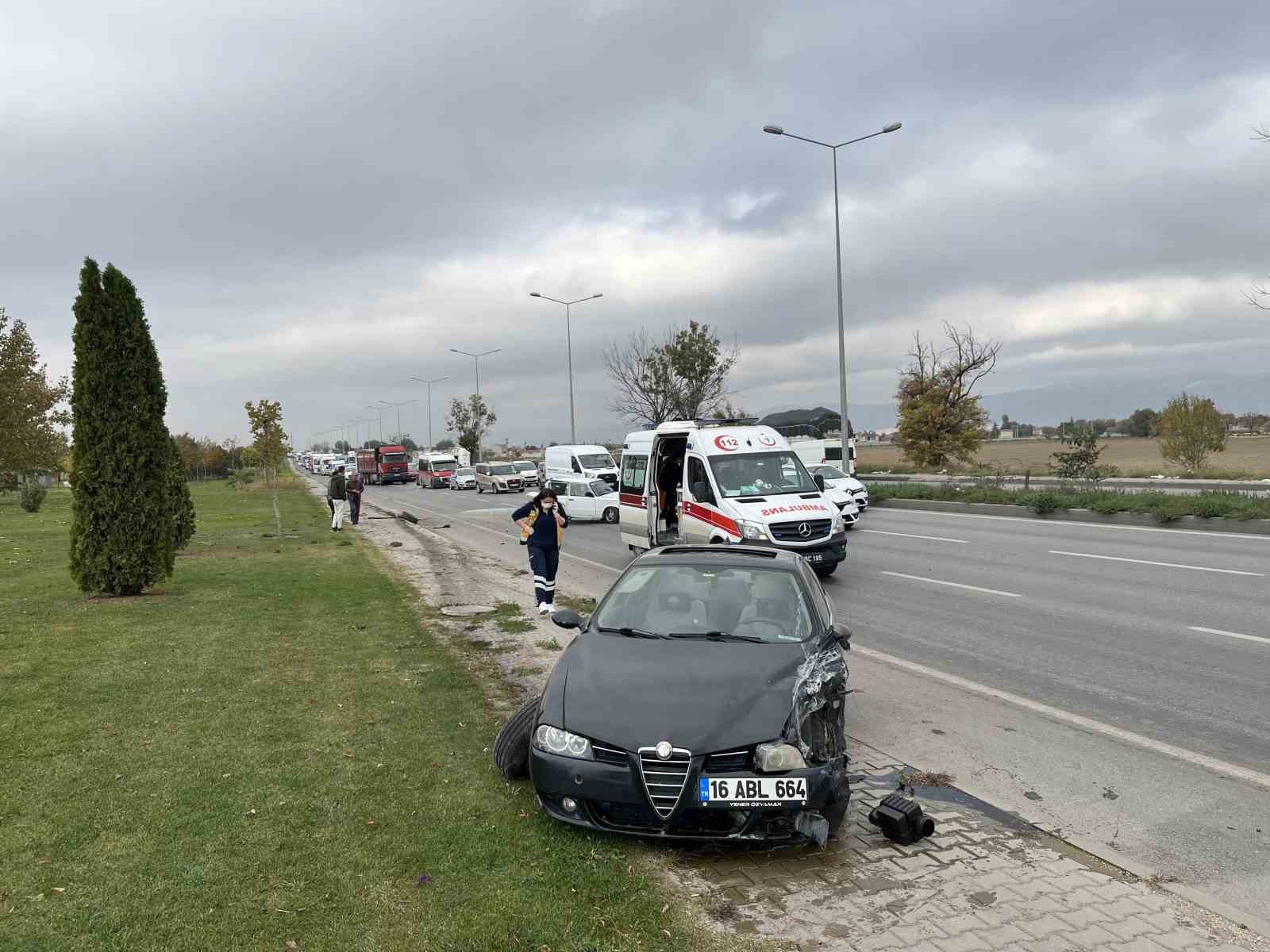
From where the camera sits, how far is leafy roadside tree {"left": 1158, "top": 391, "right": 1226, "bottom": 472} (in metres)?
40.4

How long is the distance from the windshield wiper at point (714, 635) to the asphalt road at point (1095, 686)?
1.48 m

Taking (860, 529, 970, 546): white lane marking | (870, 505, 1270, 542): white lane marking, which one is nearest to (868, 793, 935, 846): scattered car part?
(860, 529, 970, 546): white lane marking

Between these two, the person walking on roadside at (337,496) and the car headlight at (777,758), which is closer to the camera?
the car headlight at (777,758)

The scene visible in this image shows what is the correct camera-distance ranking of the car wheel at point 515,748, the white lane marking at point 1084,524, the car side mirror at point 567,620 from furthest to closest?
the white lane marking at point 1084,524 < the car side mirror at point 567,620 < the car wheel at point 515,748

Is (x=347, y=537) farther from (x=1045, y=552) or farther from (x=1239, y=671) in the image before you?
(x=1239, y=671)

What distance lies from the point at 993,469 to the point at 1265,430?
72469mm

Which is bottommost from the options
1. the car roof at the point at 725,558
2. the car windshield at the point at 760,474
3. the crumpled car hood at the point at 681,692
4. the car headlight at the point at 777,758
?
the car headlight at the point at 777,758

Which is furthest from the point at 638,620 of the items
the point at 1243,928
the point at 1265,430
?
the point at 1265,430

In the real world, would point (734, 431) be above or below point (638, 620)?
above

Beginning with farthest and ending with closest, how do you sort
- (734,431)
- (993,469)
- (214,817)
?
(993,469), (734,431), (214,817)

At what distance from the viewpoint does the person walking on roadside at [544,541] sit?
35.8 feet

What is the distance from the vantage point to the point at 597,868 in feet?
13.1

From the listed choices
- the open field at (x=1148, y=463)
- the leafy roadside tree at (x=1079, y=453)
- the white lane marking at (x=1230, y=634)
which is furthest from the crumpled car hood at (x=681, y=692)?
the open field at (x=1148, y=463)

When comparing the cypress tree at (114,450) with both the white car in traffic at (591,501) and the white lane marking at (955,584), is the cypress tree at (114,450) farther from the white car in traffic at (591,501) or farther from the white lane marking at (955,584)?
the white car in traffic at (591,501)
